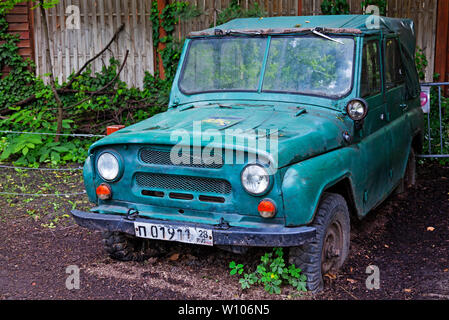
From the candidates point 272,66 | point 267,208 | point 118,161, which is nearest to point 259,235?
point 267,208

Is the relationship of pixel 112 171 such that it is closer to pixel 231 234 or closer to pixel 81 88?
pixel 231 234

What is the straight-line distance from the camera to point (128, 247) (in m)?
4.76

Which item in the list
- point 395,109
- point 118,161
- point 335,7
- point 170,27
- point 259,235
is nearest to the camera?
point 259,235

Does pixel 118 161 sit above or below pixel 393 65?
below

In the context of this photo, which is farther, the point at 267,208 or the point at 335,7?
the point at 335,7

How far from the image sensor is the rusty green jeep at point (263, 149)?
12.6 feet

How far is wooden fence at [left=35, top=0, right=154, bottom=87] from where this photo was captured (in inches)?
412

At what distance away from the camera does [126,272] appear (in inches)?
180

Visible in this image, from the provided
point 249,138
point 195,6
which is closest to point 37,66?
point 195,6

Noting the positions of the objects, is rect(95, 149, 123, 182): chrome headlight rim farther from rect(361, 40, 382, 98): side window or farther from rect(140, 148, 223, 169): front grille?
rect(361, 40, 382, 98): side window

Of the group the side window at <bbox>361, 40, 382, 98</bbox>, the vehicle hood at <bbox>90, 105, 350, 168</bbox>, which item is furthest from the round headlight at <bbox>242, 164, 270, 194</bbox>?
the side window at <bbox>361, 40, 382, 98</bbox>

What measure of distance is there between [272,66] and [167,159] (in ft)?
4.81

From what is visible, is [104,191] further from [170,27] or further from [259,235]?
[170,27]

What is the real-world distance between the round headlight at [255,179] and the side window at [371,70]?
158 cm
